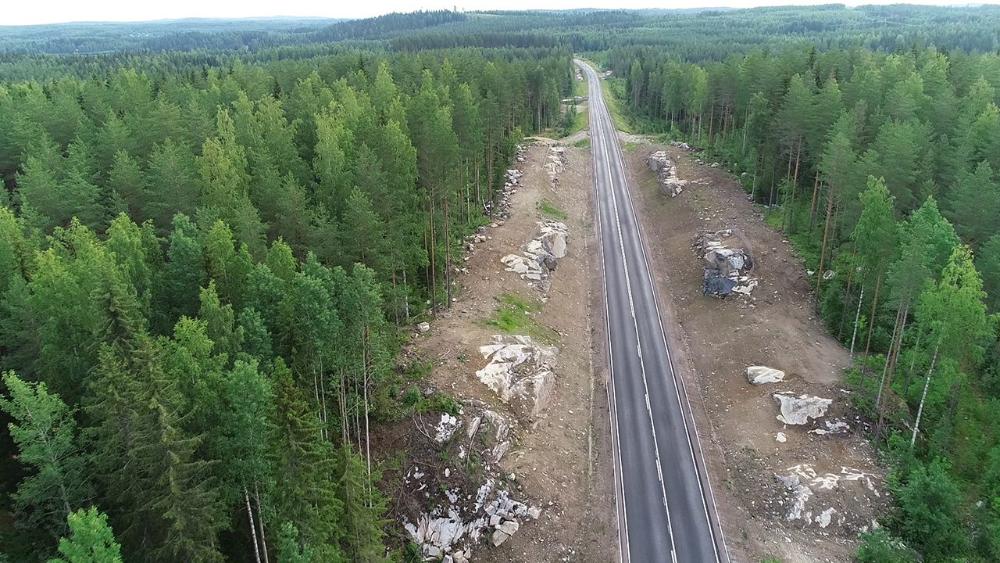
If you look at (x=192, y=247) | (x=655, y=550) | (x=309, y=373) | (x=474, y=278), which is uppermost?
(x=192, y=247)

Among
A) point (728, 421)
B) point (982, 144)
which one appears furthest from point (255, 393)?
point (982, 144)

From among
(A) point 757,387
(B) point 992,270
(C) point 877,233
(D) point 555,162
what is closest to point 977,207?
(B) point 992,270

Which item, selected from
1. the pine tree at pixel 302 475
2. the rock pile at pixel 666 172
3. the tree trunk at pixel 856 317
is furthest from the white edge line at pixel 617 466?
the rock pile at pixel 666 172

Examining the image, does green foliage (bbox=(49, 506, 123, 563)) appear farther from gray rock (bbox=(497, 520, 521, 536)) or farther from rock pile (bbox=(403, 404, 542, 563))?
gray rock (bbox=(497, 520, 521, 536))

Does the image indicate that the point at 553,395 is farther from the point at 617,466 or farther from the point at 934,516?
the point at 934,516

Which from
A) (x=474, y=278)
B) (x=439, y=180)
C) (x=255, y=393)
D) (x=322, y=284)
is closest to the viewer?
(x=255, y=393)

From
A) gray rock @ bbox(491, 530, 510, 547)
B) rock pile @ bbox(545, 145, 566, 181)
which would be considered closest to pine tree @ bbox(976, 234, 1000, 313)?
gray rock @ bbox(491, 530, 510, 547)

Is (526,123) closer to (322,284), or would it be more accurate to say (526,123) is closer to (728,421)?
(728,421)
